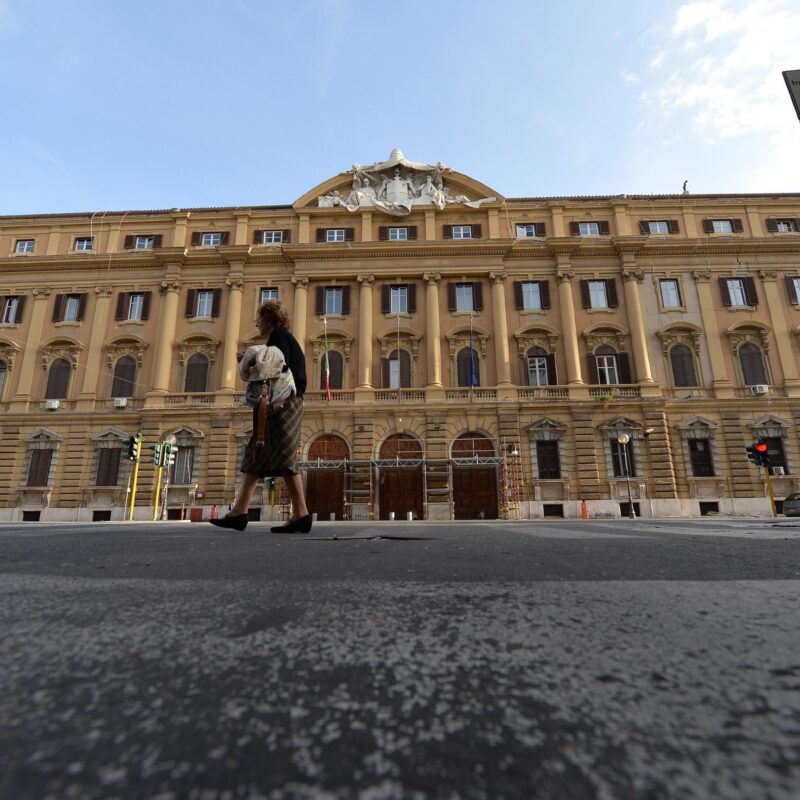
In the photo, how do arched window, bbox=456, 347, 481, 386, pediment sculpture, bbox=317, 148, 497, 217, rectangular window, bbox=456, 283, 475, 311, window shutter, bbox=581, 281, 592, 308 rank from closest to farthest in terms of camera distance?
arched window, bbox=456, 347, 481, 386
window shutter, bbox=581, 281, 592, 308
rectangular window, bbox=456, 283, 475, 311
pediment sculpture, bbox=317, 148, 497, 217

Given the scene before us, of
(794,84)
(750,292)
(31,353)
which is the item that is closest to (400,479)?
(794,84)

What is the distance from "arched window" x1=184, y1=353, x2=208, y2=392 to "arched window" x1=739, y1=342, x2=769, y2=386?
23.0 metres

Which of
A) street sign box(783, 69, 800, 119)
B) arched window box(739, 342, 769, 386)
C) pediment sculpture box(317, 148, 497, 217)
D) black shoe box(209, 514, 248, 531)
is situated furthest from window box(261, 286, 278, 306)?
arched window box(739, 342, 769, 386)

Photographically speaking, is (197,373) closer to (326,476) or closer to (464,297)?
(326,476)

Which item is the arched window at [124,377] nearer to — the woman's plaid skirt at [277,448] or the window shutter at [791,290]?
the woman's plaid skirt at [277,448]

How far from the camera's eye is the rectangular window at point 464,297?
72.4ft

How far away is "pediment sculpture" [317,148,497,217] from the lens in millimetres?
23656

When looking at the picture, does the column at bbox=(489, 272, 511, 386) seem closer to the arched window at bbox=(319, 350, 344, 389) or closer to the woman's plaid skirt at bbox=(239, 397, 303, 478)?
the arched window at bbox=(319, 350, 344, 389)

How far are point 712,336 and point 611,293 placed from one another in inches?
178

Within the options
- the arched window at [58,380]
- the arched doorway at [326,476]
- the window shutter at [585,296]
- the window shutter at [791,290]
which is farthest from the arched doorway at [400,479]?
the window shutter at [791,290]

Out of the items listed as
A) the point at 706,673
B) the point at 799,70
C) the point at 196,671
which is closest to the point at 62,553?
the point at 196,671

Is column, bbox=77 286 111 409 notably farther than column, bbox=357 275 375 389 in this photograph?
Yes

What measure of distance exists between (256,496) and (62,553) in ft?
55.2

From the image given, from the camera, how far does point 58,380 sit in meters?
21.4
